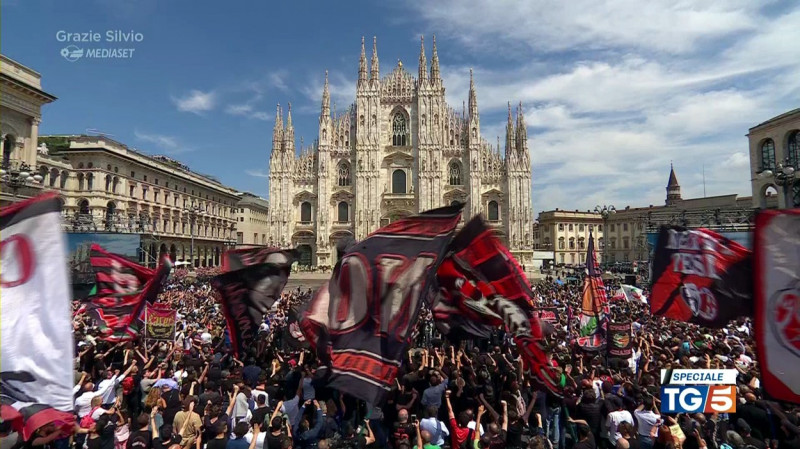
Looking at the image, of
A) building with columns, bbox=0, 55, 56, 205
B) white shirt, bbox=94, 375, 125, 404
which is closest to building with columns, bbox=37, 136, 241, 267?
building with columns, bbox=0, 55, 56, 205

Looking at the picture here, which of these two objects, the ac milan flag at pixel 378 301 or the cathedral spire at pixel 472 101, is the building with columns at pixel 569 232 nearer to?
the cathedral spire at pixel 472 101

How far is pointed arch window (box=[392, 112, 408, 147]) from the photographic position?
47.7 metres

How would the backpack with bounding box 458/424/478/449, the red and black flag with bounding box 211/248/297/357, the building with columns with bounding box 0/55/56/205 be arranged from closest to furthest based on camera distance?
the backpack with bounding box 458/424/478/449 < the red and black flag with bounding box 211/248/297/357 < the building with columns with bounding box 0/55/56/205

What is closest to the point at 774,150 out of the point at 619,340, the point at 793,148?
the point at 793,148

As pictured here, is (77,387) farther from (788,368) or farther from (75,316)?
(75,316)

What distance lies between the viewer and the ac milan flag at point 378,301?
492 centimetres

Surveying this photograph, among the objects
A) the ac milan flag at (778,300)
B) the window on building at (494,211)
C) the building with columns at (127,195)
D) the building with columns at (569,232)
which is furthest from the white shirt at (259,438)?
the building with columns at (569,232)

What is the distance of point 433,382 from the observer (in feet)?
20.6

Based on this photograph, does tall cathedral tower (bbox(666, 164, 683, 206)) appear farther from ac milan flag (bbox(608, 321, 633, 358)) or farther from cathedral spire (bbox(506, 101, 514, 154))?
ac milan flag (bbox(608, 321, 633, 358))

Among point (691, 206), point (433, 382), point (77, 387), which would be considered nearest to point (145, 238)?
point (77, 387)

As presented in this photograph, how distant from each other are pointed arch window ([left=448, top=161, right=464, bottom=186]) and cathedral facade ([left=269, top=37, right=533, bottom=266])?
106mm

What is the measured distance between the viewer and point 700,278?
20.5 feet

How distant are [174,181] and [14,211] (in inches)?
2063

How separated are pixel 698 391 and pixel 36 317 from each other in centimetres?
638
